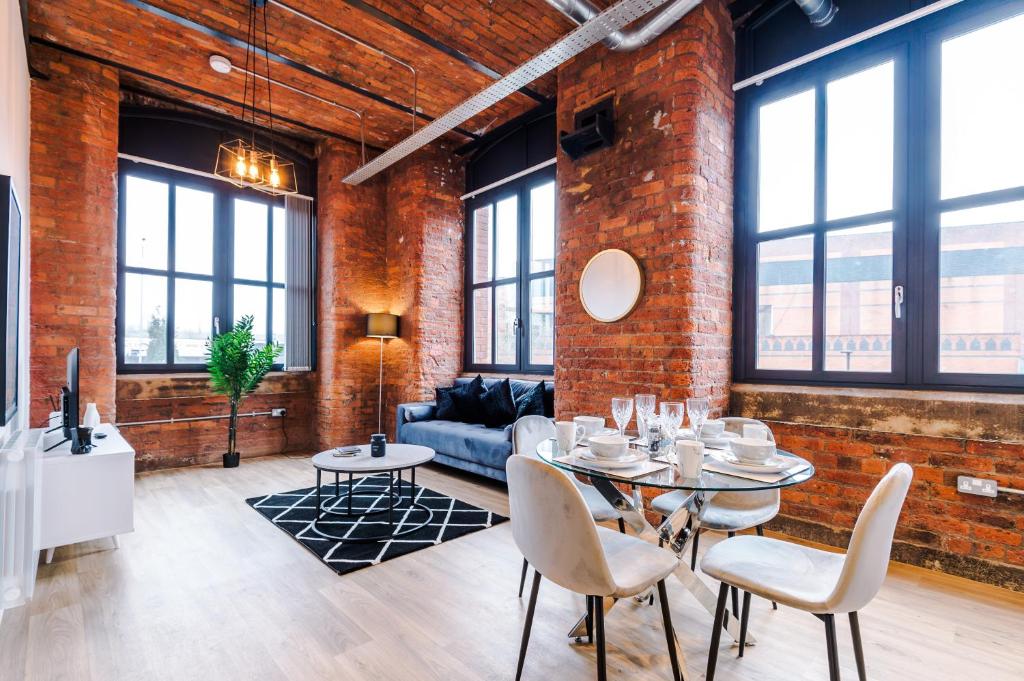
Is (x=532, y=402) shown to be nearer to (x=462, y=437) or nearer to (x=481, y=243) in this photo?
(x=462, y=437)

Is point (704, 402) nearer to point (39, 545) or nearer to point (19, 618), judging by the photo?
point (19, 618)

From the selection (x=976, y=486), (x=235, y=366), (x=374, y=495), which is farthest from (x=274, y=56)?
(x=976, y=486)

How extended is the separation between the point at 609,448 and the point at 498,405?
3028mm

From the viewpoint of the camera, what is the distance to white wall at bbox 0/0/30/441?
2445 millimetres

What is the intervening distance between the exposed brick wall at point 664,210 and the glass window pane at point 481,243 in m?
2.23

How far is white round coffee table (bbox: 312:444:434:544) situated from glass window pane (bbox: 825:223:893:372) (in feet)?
9.42

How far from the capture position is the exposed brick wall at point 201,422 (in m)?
4.87

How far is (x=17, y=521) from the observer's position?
6.67 ft

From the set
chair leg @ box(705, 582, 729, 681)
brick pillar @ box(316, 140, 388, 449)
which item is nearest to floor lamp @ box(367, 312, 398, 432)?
brick pillar @ box(316, 140, 388, 449)

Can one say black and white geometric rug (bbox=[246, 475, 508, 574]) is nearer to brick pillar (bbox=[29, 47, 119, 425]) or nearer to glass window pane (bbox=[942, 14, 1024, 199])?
brick pillar (bbox=[29, 47, 119, 425])

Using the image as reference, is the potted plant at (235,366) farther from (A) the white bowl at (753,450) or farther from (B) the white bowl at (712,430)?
(A) the white bowl at (753,450)

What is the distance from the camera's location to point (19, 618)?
2229mm

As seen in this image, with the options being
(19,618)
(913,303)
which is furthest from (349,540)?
(913,303)

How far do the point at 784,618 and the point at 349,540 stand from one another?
2.43 m
